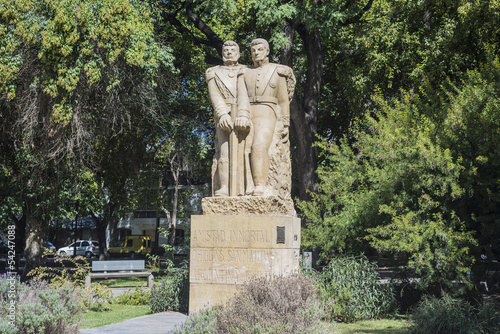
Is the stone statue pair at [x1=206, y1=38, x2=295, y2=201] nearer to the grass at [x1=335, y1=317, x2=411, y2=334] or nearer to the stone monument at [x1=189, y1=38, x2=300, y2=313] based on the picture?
the stone monument at [x1=189, y1=38, x2=300, y2=313]

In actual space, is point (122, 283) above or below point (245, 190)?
below

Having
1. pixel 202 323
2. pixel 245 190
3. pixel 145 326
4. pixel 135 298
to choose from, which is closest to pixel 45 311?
pixel 202 323

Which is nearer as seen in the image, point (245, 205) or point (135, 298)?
point (245, 205)

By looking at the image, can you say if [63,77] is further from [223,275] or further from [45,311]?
[45,311]

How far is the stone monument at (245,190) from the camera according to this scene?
8.78 m

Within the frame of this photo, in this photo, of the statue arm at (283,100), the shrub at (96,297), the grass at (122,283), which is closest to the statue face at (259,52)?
the statue arm at (283,100)

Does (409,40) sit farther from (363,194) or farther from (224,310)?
(224,310)

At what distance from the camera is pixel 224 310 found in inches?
268

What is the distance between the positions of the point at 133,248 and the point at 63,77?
3268 centimetres

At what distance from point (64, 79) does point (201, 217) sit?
6.89m

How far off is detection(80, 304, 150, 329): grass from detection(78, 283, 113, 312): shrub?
19 cm

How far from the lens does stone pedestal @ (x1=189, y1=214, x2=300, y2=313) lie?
8695mm

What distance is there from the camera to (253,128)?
9.38 m

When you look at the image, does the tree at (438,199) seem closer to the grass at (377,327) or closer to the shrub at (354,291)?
the shrub at (354,291)
